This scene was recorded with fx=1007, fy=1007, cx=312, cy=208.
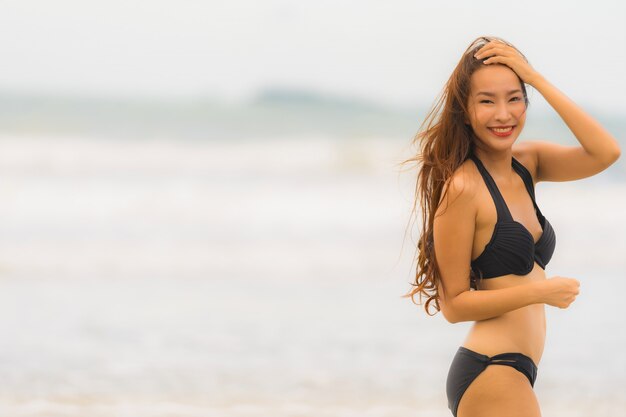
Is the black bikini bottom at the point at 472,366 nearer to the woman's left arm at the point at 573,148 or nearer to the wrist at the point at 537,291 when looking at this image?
the wrist at the point at 537,291

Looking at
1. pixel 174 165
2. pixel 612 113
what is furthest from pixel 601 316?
pixel 612 113

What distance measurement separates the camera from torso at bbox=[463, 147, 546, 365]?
2854 millimetres

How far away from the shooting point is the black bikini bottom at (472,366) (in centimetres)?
286

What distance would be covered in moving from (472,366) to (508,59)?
34.5 inches

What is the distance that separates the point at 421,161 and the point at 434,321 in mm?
5034

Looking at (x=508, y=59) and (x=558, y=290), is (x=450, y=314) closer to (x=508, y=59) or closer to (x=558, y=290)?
(x=558, y=290)

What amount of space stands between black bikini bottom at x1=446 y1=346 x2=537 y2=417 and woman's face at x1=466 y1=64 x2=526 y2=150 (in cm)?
60

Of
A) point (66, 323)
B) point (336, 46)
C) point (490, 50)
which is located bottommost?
point (490, 50)

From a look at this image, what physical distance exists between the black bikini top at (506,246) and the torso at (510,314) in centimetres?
2

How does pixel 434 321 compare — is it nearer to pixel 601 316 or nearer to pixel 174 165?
pixel 601 316

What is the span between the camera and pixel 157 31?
2480cm

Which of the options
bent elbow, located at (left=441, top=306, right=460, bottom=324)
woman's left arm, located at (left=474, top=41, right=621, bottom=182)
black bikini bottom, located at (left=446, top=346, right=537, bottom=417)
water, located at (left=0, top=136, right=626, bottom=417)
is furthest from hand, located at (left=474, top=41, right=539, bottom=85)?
water, located at (left=0, top=136, right=626, bottom=417)

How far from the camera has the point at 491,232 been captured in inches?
112

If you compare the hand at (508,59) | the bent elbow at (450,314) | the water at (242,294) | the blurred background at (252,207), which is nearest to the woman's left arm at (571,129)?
the hand at (508,59)
